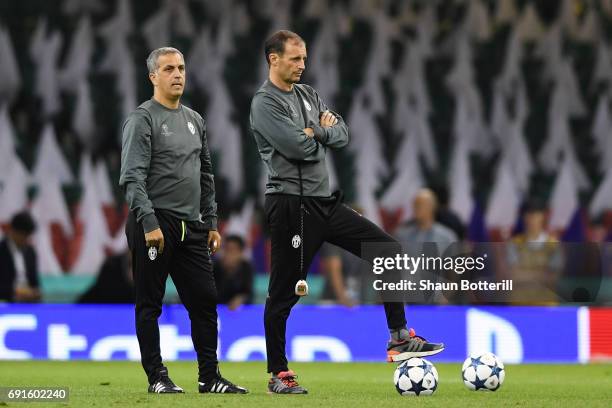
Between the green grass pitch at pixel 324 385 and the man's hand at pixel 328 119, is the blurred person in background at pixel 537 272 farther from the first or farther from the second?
the man's hand at pixel 328 119

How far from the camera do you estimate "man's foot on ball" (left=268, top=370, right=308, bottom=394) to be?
7.06m

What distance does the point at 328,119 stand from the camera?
23.5 ft

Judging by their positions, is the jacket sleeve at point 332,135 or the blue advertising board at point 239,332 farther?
the blue advertising board at point 239,332

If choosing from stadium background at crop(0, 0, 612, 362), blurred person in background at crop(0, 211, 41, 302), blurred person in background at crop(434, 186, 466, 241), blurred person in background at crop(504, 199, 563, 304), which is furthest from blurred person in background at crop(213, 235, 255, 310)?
stadium background at crop(0, 0, 612, 362)

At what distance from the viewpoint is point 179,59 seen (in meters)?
7.01

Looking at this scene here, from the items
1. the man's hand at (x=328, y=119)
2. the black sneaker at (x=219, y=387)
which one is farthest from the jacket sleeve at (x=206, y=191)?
the black sneaker at (x=219, y=387)

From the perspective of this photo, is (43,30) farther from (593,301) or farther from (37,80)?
(593,301)

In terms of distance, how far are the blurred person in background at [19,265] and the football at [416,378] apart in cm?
569

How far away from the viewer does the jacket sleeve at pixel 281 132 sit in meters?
6.91

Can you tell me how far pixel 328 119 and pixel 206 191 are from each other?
814mm

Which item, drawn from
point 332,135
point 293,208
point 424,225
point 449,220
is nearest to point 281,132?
point 332,135

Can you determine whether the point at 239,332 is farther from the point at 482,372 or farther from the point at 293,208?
the point at 293,208

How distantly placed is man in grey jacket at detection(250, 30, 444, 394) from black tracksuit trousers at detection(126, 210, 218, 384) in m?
0.34

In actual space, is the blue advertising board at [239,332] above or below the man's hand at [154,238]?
above
